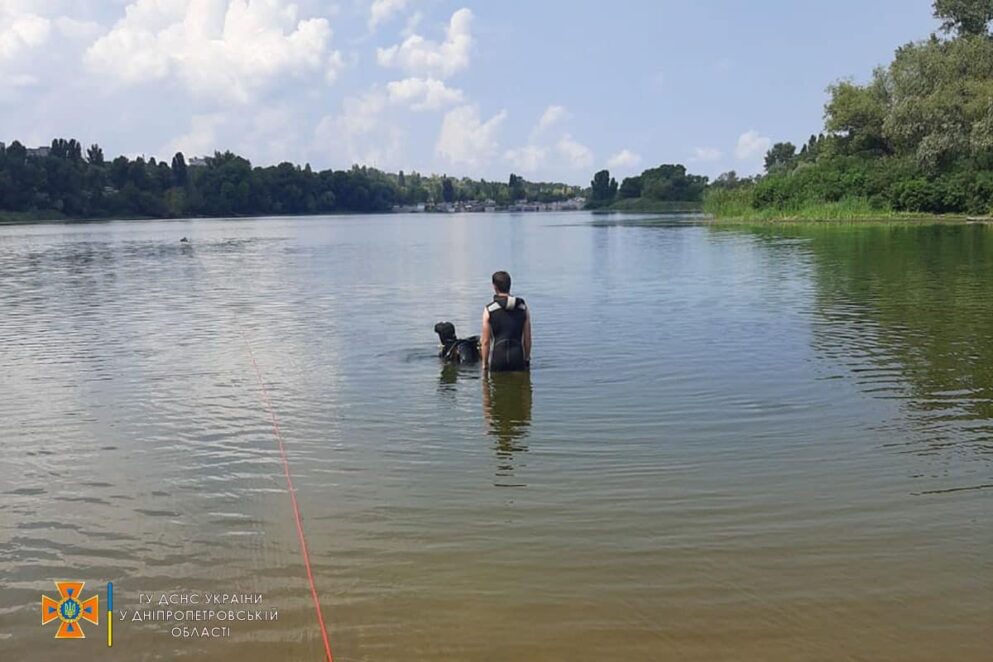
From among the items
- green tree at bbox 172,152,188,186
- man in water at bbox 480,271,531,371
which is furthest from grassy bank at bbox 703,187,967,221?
green tree at bbox 172,152,188,186

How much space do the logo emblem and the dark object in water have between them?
28.5 feet

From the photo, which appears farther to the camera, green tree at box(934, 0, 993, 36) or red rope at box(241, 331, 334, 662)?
green tree at box(934, 0, 993, 36)

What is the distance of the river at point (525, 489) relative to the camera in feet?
18.2

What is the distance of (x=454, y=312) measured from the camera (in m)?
22.6

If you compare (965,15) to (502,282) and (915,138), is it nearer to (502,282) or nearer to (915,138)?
(915,138)

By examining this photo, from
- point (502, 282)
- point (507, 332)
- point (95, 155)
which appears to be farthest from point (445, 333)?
point (95, 155)

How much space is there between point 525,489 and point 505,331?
16.1 feet

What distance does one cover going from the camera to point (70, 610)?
5.93 m

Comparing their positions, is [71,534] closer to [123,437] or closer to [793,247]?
[123,437]

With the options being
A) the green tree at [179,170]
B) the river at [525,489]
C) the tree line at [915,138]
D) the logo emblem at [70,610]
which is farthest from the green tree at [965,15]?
the green tree at [179,170]

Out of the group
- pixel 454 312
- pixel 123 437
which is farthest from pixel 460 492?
pixel 454 312

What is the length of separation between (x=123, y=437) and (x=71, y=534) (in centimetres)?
328

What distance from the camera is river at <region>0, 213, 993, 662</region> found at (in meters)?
5.55

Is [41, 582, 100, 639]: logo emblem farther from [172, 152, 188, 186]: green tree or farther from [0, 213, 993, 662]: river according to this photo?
[172, 152, 188, 186]: green tree
